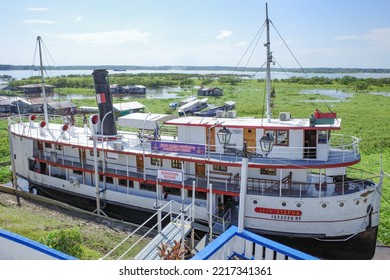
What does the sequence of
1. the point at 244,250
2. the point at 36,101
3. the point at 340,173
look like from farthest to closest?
the point at 36,101
the point at 340,173
the point at 244,250

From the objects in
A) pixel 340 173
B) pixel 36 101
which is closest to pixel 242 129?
pixel 340 173

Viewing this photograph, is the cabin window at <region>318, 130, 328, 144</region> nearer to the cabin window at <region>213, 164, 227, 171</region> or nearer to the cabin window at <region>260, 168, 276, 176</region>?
the cabin window at <region>260, 168, 276, 176</region>

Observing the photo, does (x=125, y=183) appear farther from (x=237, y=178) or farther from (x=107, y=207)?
(x=237, y=178)

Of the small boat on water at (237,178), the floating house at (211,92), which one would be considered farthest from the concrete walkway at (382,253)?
the floating house at (211,92)

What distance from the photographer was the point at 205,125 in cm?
1748

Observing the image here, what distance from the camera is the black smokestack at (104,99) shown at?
21203mm

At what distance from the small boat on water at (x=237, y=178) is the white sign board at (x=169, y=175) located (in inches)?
2.1

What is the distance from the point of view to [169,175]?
17.9m

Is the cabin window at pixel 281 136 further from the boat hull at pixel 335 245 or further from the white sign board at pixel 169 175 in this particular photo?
the white sign board at pixel 169 175

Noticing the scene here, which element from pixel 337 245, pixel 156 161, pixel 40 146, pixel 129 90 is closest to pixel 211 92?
pixel 129 90

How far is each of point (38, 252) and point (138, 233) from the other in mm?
11273

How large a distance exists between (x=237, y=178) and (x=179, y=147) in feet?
10.6

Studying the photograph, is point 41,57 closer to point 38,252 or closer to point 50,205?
point 50,205
